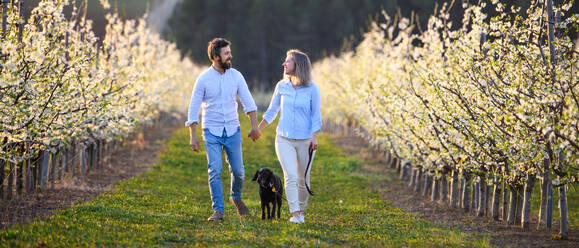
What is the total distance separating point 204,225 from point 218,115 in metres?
1.71

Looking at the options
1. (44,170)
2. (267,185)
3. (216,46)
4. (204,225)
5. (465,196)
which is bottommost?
(204,225)

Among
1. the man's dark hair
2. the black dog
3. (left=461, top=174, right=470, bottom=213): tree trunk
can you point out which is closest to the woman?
the black dog

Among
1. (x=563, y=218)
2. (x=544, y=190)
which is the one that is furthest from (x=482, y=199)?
(x=563, y=218)

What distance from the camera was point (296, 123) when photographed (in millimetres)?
8883

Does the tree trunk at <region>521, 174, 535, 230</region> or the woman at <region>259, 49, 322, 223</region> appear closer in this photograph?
the woman at <region>259, 49, 322, 223</region>

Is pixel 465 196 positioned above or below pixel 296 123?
below

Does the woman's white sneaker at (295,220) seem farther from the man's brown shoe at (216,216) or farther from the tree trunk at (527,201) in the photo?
the tree trunk at (527,201)

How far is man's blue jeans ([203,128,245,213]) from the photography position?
29.0ft

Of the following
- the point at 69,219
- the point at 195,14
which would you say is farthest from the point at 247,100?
the point at 195,14

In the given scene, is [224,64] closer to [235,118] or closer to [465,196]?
[235,118]

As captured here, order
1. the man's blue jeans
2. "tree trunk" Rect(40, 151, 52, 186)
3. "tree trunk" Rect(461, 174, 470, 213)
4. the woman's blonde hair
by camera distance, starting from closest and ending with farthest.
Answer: the man's blue jeans
the woman's blonde hair
"tree trunk" Rect(461, 174, 470, 213)
"tree trunk" Rect(40, 151, 52, 186)

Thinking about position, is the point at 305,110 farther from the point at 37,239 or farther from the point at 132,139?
the point at 132,139

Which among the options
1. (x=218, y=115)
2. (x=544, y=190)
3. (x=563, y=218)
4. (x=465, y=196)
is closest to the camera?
(x=218, y=115)

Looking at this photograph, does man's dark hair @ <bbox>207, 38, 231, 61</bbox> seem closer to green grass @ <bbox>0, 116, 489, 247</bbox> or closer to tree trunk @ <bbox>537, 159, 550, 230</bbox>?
green grass @ <bbox>0, 116, 489, 247</bbox>
